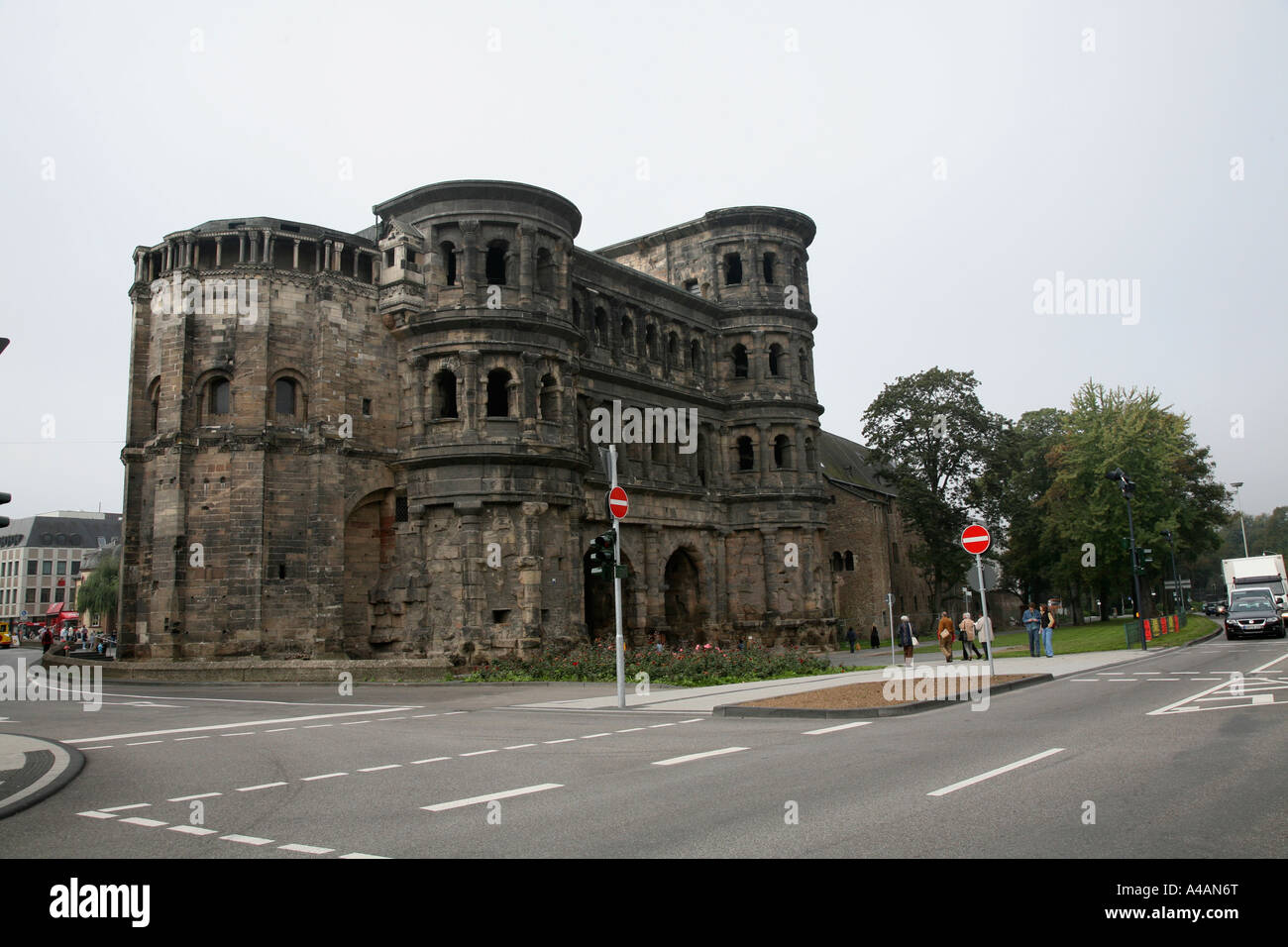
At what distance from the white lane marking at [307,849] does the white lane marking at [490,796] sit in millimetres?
1396

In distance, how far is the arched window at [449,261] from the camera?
3206cm

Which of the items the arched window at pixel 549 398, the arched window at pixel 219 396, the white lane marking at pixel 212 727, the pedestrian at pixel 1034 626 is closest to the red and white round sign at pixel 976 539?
the pedestrian at pixel 1034 626

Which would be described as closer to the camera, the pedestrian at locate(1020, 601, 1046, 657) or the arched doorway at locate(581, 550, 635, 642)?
the pedestrian at locate(1020, 601, 1046, 657)

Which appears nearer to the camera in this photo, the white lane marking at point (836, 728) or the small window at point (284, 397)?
the white lane marking at point (836, 728)

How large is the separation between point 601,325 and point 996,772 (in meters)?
30.4

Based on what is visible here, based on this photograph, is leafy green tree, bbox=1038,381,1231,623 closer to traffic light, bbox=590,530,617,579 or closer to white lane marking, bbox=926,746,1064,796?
traffic light, bbox=590,530,617,579

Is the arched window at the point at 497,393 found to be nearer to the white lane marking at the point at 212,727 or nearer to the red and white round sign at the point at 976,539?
the white lane marking at the point at 212,727

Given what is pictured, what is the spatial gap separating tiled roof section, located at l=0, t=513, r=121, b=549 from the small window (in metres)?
92.7

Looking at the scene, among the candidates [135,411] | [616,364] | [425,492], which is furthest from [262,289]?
[616,364]

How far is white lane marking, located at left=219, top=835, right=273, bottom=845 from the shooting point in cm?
704

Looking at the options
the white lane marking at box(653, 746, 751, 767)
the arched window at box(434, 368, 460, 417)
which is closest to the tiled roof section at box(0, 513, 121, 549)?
the arched window at box(434, 368, 460, 417)

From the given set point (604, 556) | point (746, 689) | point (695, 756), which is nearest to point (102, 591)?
point (604, 556)
